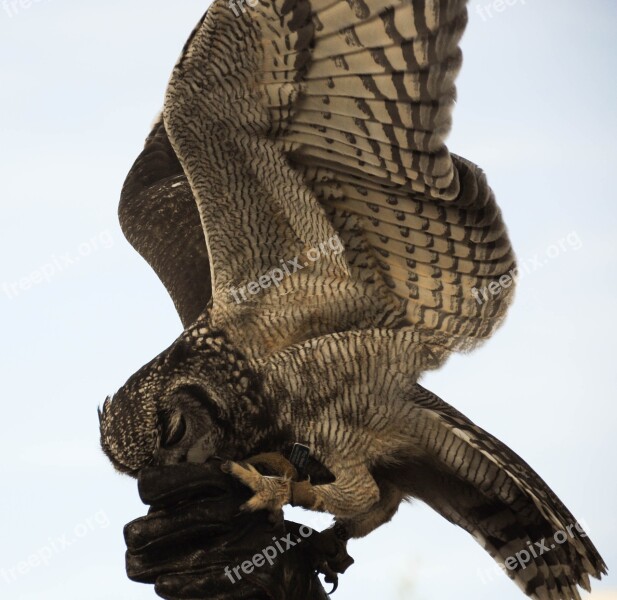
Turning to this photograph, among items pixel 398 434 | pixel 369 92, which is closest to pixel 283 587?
pixel 398 434

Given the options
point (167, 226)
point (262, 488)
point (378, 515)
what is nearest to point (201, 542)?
point (262, 488)

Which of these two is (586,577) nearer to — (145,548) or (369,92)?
(145,548)

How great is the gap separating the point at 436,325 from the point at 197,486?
3.70 ft

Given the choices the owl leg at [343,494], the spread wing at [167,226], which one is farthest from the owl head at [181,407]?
the spread wing at [167,226]

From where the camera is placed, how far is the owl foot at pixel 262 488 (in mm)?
3463

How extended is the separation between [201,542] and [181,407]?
451mm

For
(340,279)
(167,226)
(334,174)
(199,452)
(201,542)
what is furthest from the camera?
(167,226)

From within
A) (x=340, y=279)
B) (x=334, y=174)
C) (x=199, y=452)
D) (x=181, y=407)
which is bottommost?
(x=199, y=452)

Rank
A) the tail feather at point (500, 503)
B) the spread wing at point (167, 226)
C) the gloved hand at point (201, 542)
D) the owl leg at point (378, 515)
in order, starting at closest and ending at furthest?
the gloved hand at point (201, 542)
the tail feather at point (500, 503)
the owl leg at point (378, 515)
the spread wing at point (167, 226)

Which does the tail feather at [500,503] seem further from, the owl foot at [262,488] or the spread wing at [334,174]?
the owl foot at [262,488]

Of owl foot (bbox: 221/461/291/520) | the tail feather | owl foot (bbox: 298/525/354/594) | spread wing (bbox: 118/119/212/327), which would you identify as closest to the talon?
owl foot (bbox: 221/461/291/520)

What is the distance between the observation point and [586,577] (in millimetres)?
3873

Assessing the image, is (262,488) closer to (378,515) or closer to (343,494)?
(343,494)

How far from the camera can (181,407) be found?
357cm
